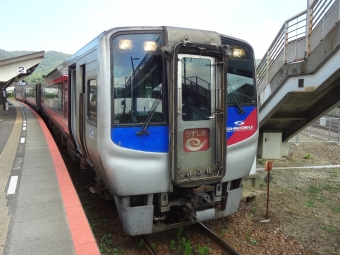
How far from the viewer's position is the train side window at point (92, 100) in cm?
438

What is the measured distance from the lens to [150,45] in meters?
4.15

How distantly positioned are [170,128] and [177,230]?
6.81 ft

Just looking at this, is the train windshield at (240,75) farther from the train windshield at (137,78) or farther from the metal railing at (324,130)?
the metal railing at (324,130)

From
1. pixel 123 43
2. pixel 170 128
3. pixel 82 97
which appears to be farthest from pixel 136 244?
pixel 123 43

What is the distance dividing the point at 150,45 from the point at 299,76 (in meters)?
4.02

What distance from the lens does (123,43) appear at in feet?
13.3

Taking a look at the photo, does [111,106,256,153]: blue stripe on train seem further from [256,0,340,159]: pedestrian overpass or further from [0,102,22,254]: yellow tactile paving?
[256,0,340,159]: pedestrian overpass

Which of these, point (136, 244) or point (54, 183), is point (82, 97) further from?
point (136, 244)

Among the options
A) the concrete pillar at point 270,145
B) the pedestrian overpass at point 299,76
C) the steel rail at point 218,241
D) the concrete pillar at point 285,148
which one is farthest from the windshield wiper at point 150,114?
the concrete pillar at point 285,148

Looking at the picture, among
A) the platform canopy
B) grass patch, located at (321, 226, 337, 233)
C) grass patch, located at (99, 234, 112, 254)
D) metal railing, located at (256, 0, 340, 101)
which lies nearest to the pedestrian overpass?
metal railing, located at (256, 0, 340, 101)

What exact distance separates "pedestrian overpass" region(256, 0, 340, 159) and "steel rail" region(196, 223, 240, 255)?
3.50 m

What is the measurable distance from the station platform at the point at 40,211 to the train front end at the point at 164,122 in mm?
720

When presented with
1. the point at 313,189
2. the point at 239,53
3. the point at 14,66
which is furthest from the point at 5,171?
the point at 14,66

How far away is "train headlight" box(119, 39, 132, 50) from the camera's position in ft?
13.3
